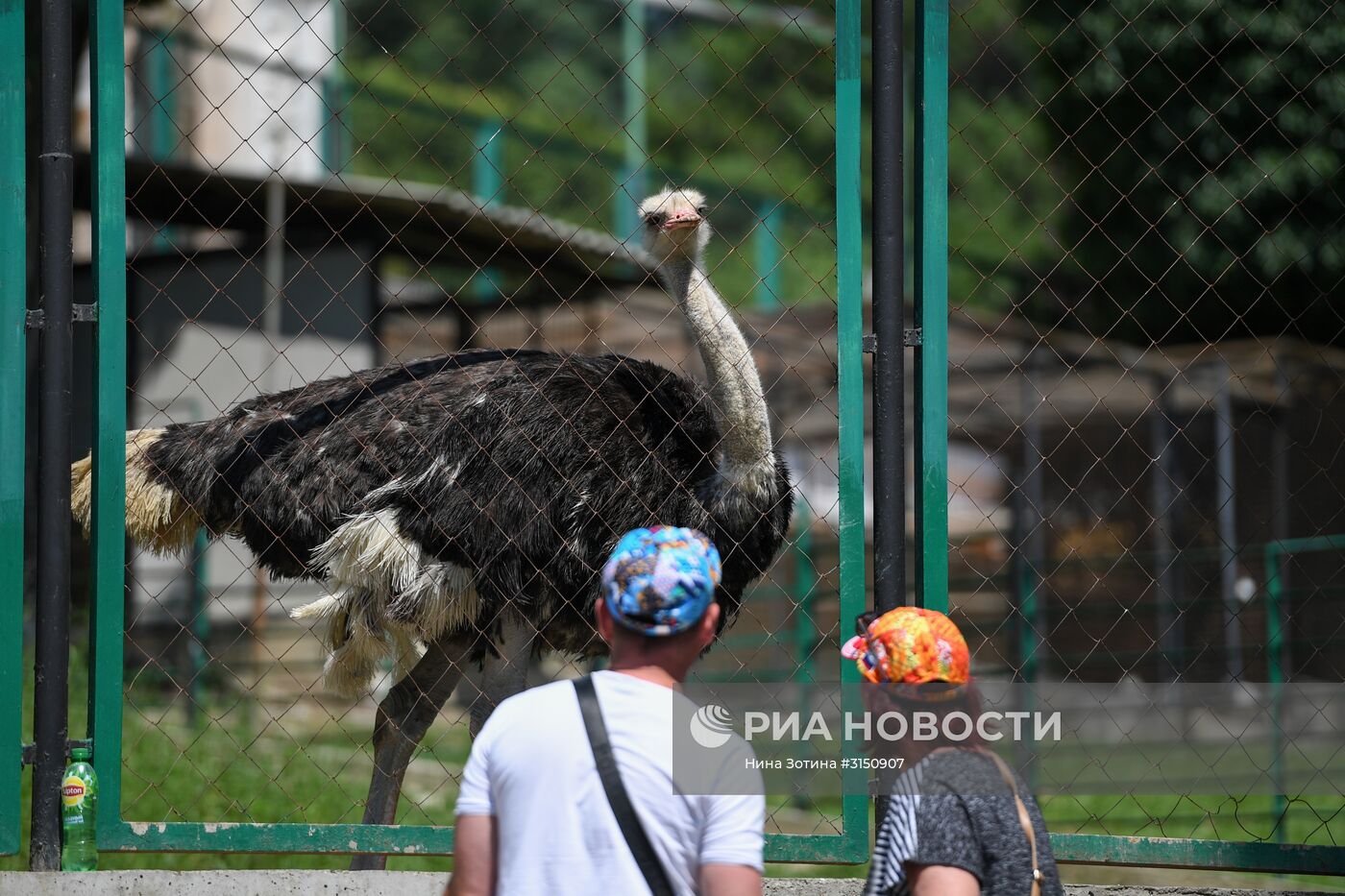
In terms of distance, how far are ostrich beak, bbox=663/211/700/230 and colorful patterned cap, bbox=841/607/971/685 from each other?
270 cm

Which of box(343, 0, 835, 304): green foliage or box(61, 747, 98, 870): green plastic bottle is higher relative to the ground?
box(343, 0, 835, 304): green foliage

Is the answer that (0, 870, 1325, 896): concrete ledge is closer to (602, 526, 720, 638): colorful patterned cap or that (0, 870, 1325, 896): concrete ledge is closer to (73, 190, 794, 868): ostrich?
(73, 190, 794, 868): ostrich

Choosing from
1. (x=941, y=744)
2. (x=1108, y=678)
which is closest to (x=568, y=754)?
(x=941, y=744)

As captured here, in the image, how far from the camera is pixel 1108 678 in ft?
37.3

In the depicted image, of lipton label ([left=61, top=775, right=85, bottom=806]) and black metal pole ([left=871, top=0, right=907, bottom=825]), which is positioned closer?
lipton label ([left=61, top=775, right=85, bottom=806])

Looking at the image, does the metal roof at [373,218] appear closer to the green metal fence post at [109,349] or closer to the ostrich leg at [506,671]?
the ostrich leg at [506,671]

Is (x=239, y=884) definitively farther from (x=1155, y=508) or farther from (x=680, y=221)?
(x=1155, y=508)

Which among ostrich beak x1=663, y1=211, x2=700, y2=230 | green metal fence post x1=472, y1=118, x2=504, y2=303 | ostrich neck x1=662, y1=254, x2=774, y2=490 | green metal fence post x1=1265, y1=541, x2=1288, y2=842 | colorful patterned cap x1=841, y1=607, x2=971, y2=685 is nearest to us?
colorful patterned cap x1=841, y1=607, x2=971, y2=685

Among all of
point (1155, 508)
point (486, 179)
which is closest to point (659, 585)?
point (1155, 508)

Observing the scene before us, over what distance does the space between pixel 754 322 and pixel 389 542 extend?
8444mm

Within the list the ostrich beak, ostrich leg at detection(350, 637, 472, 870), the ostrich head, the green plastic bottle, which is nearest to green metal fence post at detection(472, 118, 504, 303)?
the ostrich head

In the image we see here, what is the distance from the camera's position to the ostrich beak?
487 centimetres

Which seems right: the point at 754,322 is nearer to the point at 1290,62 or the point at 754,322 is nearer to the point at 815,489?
the point at 815,489

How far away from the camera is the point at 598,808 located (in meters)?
2.13
